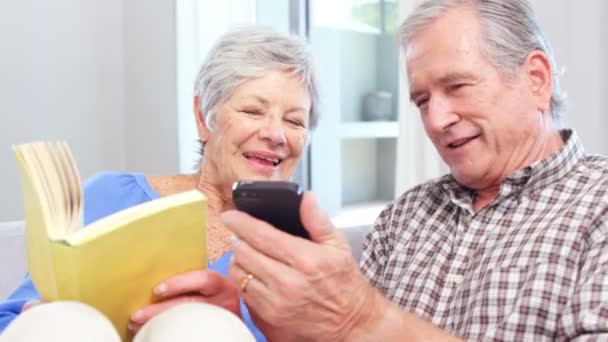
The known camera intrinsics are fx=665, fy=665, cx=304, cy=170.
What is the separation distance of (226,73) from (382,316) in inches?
29.6

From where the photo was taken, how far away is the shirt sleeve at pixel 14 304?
1.21m

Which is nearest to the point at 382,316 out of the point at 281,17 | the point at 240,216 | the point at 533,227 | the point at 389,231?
the point at 240,216

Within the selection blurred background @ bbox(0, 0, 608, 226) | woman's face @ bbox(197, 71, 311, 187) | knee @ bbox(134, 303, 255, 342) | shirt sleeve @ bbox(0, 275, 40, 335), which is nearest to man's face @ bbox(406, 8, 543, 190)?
woman's face @ bbox(197, 71, 311, 187)

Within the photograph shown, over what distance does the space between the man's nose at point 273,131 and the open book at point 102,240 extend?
0.57 m

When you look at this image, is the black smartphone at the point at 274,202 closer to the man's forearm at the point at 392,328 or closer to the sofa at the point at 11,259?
the man's forearm at the point at 392,328

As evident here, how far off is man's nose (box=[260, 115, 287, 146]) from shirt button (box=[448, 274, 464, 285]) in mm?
470

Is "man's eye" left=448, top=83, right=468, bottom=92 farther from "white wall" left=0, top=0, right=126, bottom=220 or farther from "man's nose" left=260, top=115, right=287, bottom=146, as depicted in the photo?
"white wall" left=0, top=0, right=126, bottom=220

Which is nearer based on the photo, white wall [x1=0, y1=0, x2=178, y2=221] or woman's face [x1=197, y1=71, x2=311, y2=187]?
woman's face [x1=197, y1=71, x2=311, y2=187]

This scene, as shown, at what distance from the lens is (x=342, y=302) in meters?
0.81

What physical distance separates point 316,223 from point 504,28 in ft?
2.08

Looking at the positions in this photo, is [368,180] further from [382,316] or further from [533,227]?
[382,316]

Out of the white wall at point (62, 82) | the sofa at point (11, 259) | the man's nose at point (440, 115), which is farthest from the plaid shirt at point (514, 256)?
the white wall at point (62, 82)

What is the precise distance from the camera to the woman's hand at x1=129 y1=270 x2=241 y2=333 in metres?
0.82

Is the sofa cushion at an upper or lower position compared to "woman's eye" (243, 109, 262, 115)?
lower
